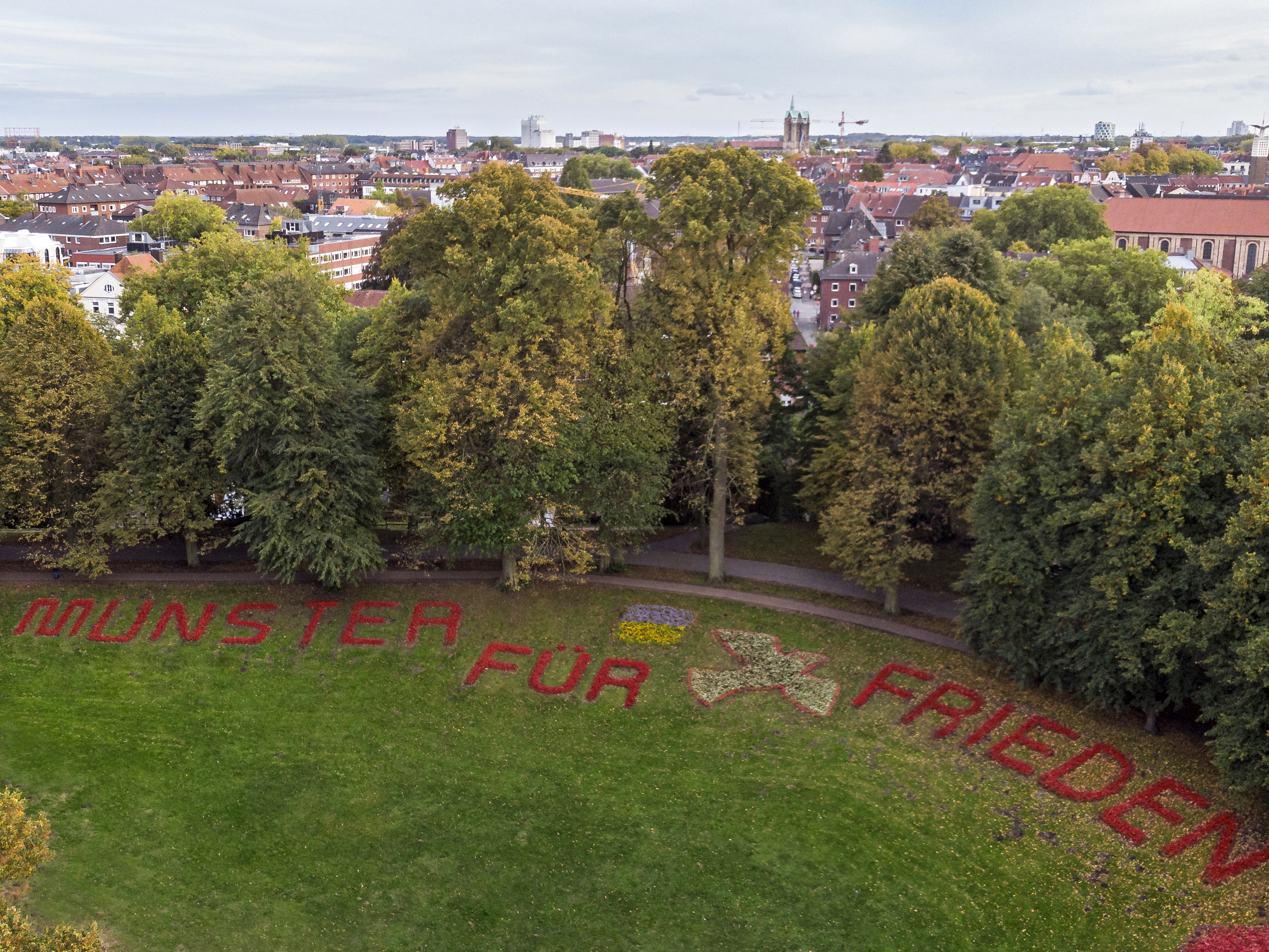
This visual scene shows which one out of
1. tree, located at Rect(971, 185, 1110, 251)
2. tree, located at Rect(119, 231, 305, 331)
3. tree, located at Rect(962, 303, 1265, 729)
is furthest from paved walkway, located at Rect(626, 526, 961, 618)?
tree, located at Rect(971, 185, 1110, 251)

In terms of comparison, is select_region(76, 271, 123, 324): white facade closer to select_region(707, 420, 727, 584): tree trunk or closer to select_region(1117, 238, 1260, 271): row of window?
select_region(707, 420, 727, 584): tree trunk

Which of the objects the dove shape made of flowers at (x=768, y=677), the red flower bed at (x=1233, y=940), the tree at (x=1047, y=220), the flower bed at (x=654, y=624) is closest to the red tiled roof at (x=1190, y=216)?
the tree at (x=1047, y=220)

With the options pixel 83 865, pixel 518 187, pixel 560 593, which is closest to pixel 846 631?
pixel 560 593

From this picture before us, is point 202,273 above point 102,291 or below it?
above

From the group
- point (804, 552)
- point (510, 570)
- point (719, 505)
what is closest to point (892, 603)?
point (804, 552)

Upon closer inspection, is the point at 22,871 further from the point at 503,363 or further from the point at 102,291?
the point at 102,291
